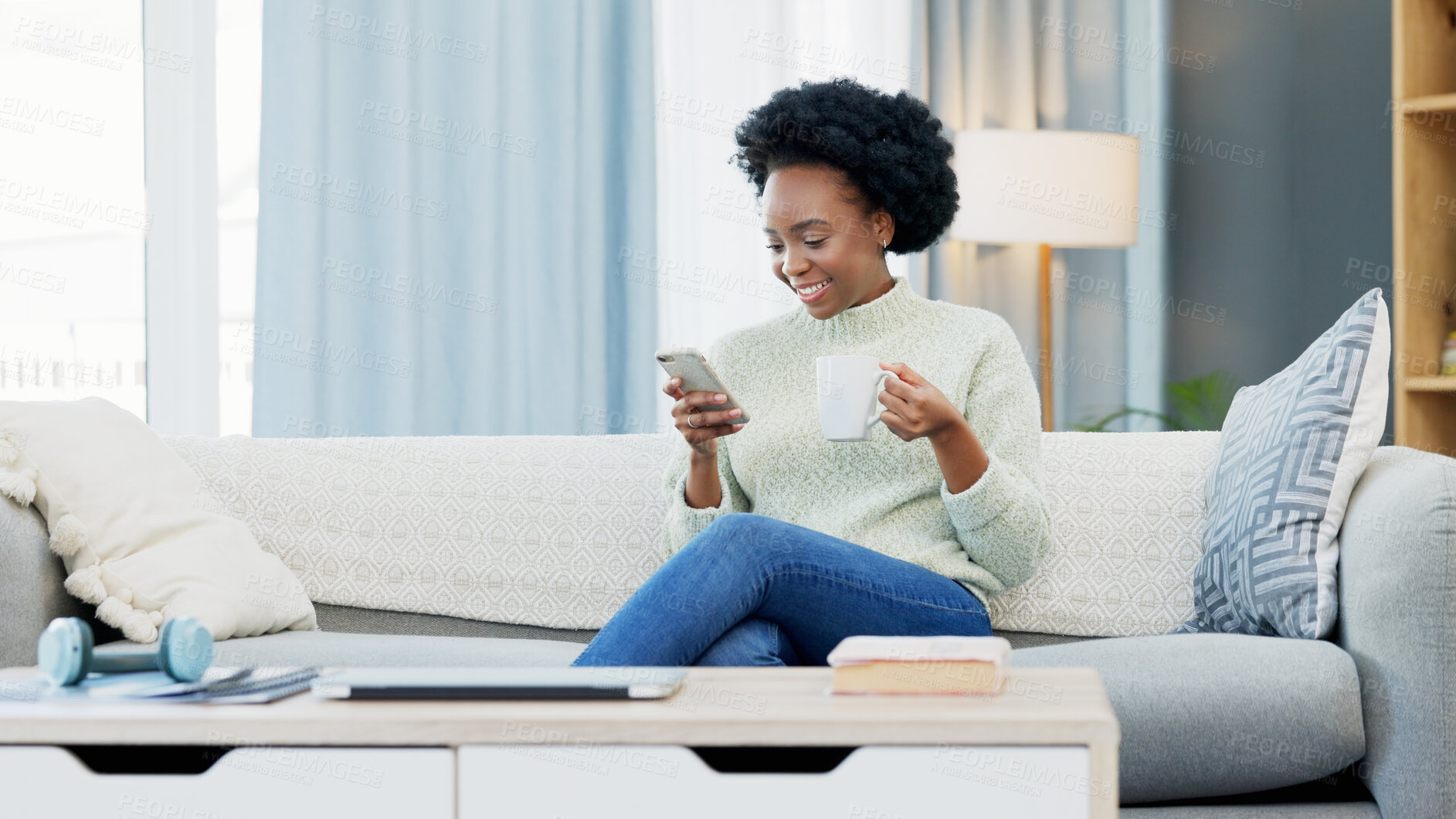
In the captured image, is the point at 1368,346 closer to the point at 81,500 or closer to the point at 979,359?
the point at 979,359

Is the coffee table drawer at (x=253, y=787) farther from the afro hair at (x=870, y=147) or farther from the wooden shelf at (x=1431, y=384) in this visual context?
the wooden shelf at (x=1431, y=384)

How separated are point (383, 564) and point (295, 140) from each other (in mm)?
1365

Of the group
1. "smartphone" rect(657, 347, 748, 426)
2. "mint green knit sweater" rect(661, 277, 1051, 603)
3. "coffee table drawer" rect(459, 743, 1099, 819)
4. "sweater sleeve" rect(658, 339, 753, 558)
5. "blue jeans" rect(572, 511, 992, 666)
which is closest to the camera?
"coffee table drawer" rect(459, 743, 1099, 819)

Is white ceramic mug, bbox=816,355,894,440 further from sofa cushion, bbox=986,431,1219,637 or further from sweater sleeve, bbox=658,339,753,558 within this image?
sofa cushion, bbox=986,431,1219,637

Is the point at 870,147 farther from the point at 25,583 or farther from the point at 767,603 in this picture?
the point at 25,583

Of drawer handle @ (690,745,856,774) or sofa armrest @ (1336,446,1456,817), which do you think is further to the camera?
sofa armrest @ (1336,446,1456,817)

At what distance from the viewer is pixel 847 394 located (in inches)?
56.2

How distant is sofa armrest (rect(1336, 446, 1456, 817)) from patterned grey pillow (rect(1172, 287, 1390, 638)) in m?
0.08

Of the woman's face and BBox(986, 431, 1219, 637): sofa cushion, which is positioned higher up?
the woman's face

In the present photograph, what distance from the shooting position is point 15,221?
9.26ft

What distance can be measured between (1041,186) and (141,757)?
2.18 metres

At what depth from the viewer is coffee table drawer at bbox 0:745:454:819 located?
90cm

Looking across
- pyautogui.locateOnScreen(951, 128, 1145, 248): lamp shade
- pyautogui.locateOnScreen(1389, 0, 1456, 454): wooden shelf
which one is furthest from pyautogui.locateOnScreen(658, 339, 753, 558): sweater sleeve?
pyautogui.locateOnScreen(1389, 0, 1456, 454): wooden shelf

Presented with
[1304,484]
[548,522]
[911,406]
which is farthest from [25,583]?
[1304,484]
